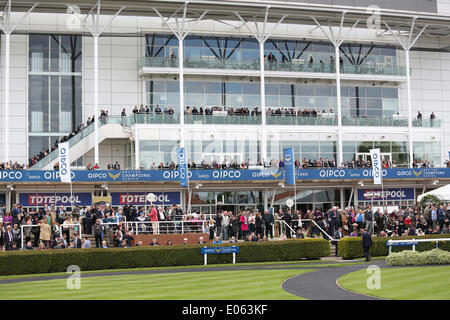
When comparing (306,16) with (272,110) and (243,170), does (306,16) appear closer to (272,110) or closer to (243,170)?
(272,110)

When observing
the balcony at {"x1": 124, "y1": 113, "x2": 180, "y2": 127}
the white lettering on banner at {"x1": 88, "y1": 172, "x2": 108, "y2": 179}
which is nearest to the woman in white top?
the white lettering on banner at {"x1": 88, "y1": 172, "x2": 108, "y2": 179}

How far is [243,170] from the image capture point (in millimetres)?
45594

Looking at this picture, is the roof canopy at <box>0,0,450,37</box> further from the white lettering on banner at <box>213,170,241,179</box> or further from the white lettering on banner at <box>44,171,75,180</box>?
the white lettering on banner at <box>44,171,75,180</box>

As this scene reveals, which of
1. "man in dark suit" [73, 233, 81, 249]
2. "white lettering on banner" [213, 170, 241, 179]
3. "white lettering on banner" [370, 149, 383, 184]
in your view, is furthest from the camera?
"white lettering on banner" [213, 170, 241, 179]

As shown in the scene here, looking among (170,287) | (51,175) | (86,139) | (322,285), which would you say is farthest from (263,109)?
(170,287)

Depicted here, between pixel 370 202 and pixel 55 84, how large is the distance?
25355 mm

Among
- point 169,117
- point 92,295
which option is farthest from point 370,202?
point 92,295

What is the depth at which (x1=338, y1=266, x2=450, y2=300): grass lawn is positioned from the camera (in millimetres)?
16844

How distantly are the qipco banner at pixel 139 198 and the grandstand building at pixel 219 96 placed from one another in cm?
7

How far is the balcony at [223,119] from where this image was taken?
4975 cm

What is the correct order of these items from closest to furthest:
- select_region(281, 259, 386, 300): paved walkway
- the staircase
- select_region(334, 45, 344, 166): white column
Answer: select_region(281, 259, 386, 300): paved walkway
the staircase
select_region(334, 45, 344, 166): white column

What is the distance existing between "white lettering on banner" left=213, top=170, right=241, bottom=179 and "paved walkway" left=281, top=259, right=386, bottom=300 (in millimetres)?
19796

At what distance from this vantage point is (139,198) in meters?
46.7

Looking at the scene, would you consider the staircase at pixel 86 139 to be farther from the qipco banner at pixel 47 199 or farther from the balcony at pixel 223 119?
the balcony at pixel 223 119
